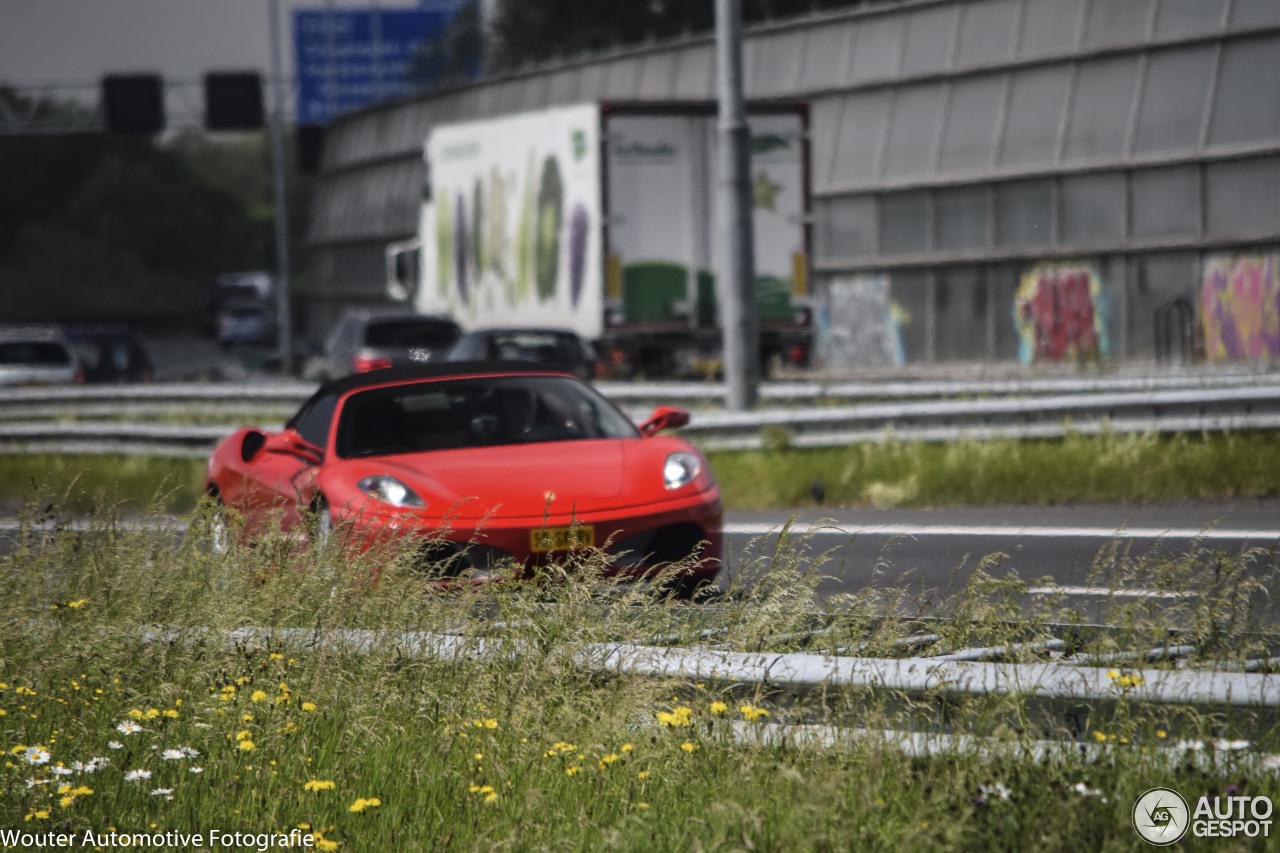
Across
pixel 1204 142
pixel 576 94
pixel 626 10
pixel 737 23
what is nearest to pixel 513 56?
pixel 626 10

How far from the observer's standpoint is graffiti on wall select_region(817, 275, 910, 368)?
36.7m

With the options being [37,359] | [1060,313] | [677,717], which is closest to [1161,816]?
[677,717]

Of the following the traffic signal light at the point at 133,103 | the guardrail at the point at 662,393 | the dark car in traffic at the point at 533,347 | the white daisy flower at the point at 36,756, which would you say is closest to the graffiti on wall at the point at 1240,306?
the guardrail at the point at 662,393

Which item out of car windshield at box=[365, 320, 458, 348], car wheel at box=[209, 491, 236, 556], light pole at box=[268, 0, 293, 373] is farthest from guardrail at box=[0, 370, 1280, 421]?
light pole at box=[268, 0, 293, 373]

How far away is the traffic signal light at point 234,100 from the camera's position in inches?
2064

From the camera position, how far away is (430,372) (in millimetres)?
10359

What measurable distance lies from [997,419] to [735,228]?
10.6ft

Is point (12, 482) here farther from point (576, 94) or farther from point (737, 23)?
point (576, 94)

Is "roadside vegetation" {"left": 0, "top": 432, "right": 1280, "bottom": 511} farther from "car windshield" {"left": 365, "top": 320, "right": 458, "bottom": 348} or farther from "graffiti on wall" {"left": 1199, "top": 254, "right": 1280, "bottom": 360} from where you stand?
"graffiti on wall" {"left": 1199, "top": 254, "right": 1280, "bottom": 360}

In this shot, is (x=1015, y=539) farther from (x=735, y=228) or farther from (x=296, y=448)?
(x=735, y=228)

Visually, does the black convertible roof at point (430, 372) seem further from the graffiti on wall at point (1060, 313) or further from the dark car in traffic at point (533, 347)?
the graffiti on wall at point (1060, 313)

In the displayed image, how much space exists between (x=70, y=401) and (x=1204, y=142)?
18008 mm

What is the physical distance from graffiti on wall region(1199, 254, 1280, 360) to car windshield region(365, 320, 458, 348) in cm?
1285

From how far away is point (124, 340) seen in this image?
107 ft
